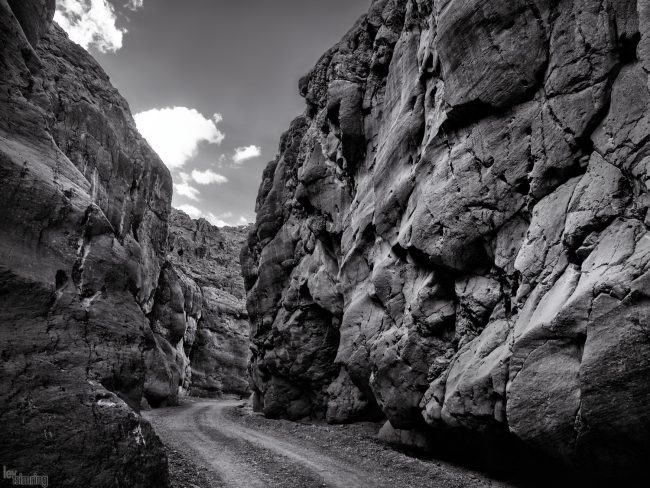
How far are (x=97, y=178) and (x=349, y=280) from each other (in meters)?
28.4

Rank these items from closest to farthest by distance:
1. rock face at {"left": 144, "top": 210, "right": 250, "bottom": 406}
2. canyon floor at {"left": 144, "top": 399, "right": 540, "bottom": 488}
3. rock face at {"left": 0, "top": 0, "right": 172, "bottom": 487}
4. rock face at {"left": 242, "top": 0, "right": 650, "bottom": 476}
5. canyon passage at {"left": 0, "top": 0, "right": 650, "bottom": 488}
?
rock face at {"left": 0, "top": 0, "right": 172, "bottom": 487} → canyon passage at {"left": 0, "top": 0, "right": 650, "bottom": 488} → rock face at {"left": 242, "top": 0, "right": 650, "bottom": 476} → canyon floor at {"left": 144, "top": 399, "right": 540, "bottom": 488} → rock face at {"left": 144, "top": 210, "right": 250, "bottom": 406}

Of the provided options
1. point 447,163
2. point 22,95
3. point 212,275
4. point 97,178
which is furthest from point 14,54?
point 212,275

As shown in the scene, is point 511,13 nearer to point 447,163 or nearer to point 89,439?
point 447,163

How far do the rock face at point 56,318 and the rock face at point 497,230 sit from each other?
12503mm

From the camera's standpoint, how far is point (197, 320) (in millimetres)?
76312

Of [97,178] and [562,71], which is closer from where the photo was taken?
[562,71]

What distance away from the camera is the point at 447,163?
20.0m

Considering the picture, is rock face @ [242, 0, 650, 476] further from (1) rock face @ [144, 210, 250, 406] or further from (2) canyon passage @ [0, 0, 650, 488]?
(1) rock face @ [144, 210, 250, 406]

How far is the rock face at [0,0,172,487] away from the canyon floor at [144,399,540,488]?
19.3 ft

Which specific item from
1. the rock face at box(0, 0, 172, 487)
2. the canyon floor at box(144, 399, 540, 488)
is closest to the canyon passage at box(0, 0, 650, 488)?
the rock face at box(0, 0, 172, 487)

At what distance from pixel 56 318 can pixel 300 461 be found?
1390 centimetres

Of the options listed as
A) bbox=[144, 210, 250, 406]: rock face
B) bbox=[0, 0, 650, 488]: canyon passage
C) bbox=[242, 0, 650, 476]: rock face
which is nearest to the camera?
bbox=[0, 0, 650, 488]: canyon passage

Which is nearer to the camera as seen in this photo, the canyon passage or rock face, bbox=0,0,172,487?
rock face, bbox=0,0,172,487

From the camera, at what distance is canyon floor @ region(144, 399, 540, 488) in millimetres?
15838
